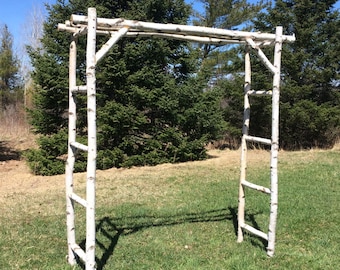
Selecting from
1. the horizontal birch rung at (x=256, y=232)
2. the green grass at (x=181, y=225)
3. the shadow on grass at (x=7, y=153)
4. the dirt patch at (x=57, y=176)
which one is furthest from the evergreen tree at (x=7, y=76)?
the horizontal birch rung at (x=256, y=232)

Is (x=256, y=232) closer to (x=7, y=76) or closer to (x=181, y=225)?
(x=181, y=225)

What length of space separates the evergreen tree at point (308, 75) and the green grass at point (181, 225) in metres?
6.23

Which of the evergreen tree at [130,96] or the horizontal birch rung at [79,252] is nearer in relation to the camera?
the horizontal birch rung at [79,252]

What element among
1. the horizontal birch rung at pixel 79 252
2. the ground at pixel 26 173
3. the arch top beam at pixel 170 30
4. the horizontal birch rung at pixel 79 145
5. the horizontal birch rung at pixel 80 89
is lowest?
the ground at pixel 26 173

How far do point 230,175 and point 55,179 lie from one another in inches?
169

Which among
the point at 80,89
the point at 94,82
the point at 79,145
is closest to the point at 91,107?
the point at 94,82

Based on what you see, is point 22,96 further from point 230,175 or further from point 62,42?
point 230,175

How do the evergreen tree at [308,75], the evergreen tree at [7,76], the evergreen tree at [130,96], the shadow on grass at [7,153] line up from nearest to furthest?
the evergreen tree at [130,96] < the shadow on grass at [7,153] < the evergreen tree at [308,75] < the evergreen tree at [7,76]

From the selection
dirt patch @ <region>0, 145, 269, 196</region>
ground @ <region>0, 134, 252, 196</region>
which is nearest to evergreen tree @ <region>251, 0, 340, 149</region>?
ground @ <region>0, 134, 252, 196</region>

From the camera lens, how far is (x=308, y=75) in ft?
48.5

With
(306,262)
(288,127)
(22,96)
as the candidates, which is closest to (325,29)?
(288,127)

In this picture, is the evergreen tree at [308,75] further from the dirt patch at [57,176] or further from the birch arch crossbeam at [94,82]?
the birch arch crossbeam at [94,82]

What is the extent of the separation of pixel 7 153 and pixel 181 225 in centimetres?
967

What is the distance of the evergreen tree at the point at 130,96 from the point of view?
997cm
